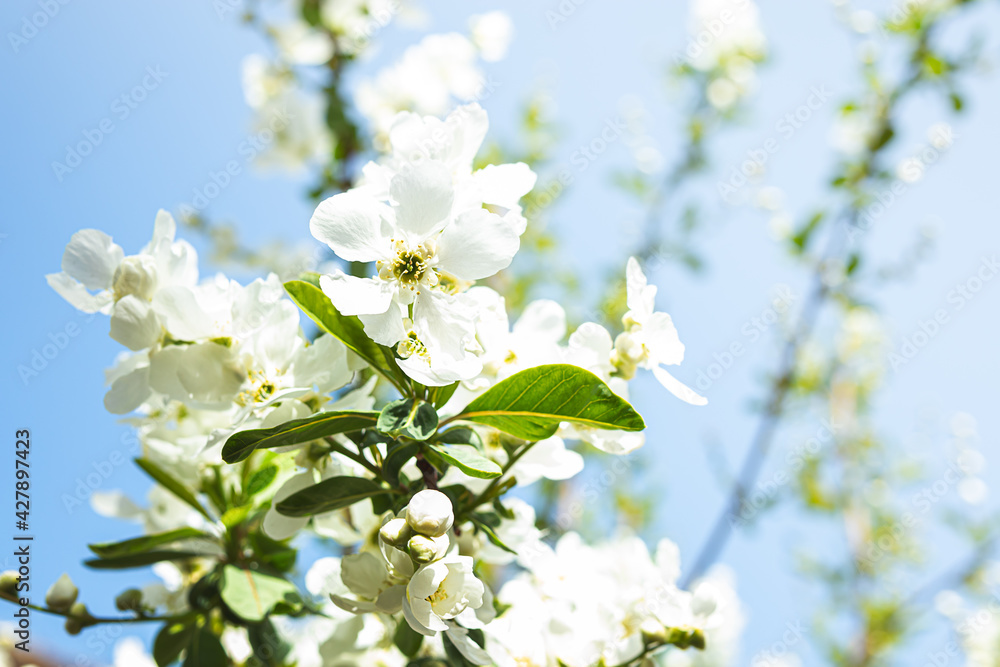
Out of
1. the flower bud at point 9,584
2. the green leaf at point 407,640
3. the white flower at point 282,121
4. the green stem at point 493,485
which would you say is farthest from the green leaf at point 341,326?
the white flower at point 282,121

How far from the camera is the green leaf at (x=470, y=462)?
847mm

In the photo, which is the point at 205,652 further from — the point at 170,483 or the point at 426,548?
the point at 426,548

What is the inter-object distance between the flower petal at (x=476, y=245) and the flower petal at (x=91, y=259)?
0.58 meters

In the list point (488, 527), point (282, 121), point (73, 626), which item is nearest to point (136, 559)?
point (73, 626)

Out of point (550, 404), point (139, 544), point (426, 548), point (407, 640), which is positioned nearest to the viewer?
point (426, 548)

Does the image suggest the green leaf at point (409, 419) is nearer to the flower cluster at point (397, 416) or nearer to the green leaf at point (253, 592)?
the flower cluster at point (397, 416)

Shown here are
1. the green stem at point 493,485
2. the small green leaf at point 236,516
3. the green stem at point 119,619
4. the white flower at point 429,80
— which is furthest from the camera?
the white flower at point 429,80

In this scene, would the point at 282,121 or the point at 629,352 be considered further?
the point at 282,121

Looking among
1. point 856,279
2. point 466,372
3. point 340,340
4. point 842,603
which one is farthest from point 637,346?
point 842,603

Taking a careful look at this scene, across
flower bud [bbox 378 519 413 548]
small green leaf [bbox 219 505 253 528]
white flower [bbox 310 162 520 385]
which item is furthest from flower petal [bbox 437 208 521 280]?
small green leaf [bbox 219 505 253 528]

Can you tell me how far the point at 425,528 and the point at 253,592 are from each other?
577mm

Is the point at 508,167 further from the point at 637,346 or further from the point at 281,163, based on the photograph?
the point at 281,163

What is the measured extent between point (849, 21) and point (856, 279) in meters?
1.20

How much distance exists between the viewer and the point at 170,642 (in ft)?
4.12
